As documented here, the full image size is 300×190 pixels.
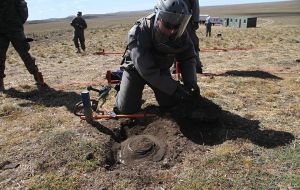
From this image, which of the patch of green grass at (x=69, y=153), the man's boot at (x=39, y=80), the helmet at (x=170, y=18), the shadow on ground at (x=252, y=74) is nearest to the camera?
the patch of green grass at (x=69, y=153)

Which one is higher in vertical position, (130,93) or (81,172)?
(130,93)

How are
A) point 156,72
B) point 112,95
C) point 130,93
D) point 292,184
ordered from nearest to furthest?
point 292,184, point 156,72, point 130,93, point 112,95

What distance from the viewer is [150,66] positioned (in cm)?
607

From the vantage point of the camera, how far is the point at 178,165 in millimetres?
5262

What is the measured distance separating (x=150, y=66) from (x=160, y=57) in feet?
1.33

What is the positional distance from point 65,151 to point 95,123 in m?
1.16

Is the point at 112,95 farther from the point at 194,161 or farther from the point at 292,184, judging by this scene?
the point at 292,184

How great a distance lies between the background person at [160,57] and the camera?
579cm

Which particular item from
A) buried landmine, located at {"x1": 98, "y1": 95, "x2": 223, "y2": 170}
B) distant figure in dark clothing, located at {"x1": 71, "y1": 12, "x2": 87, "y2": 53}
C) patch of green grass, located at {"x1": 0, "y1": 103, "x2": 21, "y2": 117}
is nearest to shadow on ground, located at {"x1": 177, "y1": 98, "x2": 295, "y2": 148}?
buried landmine, located at {"x1": 98, "y1": 95, "x2": 223, "y2": 170}

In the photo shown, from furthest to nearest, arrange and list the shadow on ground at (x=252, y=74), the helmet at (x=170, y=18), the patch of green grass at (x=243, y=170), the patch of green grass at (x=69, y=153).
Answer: the shadow on ground at (x=252, y=74)
the helmet at (x=170, y=18)
the patch of green grass at (x=69, y=153)
the patch of green grass at (x=243, y=170)

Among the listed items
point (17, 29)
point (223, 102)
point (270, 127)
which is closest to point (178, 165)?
point (270, 127)

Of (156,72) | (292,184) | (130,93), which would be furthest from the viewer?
(130,93)

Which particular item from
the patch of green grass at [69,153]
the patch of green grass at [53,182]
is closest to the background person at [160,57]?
the patch of green grass at [69,153]

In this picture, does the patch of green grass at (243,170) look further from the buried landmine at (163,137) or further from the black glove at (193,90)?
the black glove at (193,90)
